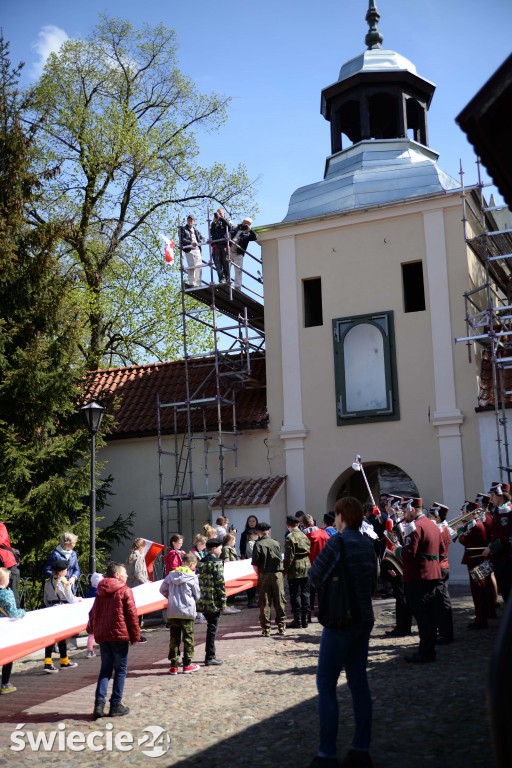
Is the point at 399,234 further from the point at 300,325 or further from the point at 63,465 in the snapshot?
the point at 63,465

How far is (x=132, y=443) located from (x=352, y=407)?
6186 millimetres

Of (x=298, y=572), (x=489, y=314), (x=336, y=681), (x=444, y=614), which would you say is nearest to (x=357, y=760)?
(x=336, y=681)

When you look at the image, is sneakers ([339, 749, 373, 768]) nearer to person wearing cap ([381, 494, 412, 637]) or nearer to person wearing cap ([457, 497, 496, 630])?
person wearing cap ([381, 494, 412, 637])

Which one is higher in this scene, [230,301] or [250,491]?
[230,301]

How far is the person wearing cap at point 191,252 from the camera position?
884 inches

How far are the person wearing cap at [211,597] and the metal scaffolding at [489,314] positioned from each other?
8690 mm

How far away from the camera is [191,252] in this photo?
22.5m

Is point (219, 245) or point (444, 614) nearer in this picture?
point (444, 614)

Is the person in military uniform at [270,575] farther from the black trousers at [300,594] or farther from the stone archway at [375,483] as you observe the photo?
the stone archway at [375,483]

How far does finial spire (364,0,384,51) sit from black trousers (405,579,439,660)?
61.4 feet

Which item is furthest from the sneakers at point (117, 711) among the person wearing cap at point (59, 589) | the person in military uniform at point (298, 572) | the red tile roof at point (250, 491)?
the red tile roof at point (250, 491)

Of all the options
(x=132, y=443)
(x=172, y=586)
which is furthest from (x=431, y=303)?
(x=172, y=586)

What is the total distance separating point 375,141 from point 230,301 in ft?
19.2

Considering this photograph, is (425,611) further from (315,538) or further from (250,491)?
(250,491)
